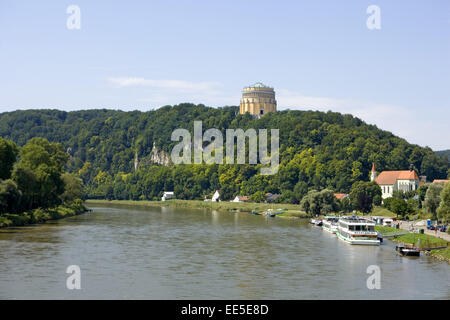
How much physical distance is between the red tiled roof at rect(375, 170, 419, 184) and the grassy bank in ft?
240

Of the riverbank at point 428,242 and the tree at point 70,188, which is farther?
the tree at point 70,188

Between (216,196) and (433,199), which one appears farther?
(216,196)

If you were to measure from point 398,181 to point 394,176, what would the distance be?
8.67ft

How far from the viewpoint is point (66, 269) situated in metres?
49.3

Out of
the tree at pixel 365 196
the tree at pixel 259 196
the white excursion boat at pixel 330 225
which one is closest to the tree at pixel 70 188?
the white excursion boat at pixel 330 225

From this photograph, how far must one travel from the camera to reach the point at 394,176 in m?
156

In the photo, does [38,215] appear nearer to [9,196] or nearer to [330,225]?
[9,196]

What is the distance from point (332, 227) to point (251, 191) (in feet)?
286

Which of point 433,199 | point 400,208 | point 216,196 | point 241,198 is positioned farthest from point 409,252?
point 216,196

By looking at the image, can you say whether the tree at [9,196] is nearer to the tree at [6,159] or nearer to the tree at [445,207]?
the tree at [6,159]

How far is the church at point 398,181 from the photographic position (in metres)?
151

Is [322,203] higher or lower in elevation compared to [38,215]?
higher
